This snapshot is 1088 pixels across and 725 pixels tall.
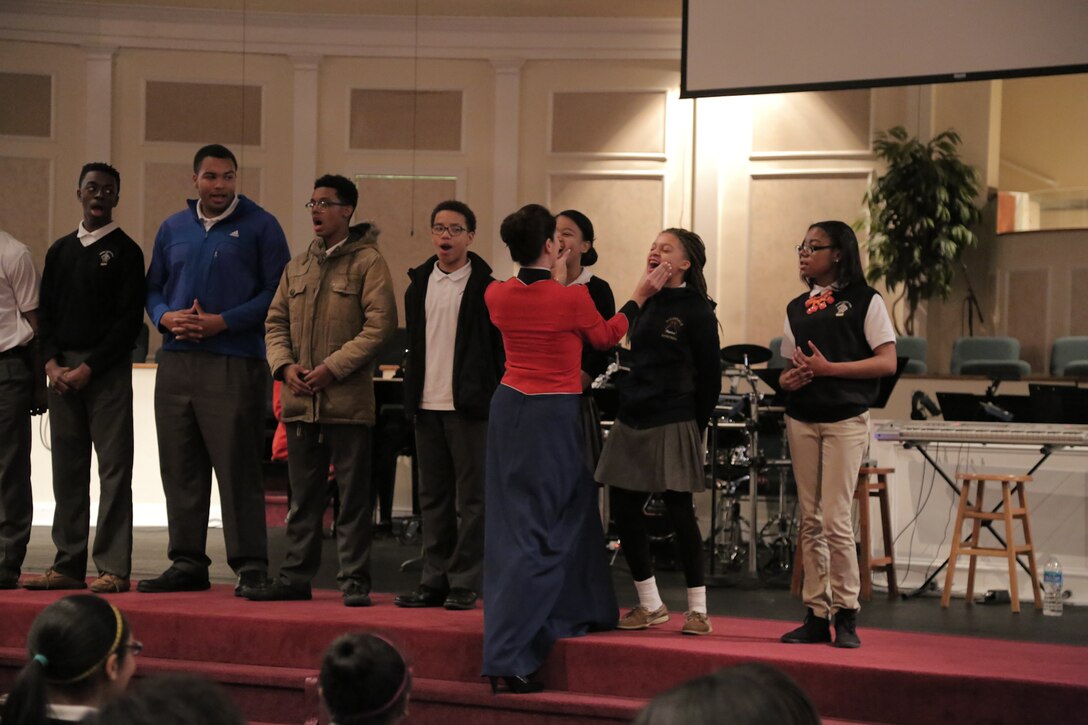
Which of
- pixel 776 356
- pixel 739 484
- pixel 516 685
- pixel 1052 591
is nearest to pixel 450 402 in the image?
pixel 516 685

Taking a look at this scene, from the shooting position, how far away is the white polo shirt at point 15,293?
4.78 metres

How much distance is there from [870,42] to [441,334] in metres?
2.77

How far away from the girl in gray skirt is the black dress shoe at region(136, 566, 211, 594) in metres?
1.66

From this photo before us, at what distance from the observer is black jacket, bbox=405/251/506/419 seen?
4344mm

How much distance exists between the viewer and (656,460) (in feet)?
13.0

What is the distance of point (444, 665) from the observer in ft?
12.9

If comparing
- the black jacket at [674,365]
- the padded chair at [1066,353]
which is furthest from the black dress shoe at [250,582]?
the padded chair at [1066,353]

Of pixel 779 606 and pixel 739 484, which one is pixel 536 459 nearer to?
pixel 779 606

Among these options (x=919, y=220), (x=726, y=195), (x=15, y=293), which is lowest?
(x=15, y=293)

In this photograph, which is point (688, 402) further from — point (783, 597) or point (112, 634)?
point (112, 634)

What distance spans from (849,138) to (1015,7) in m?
5.45

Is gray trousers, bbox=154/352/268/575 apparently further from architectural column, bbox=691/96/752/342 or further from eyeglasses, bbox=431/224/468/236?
architectural column, bbox=691/96/752/342

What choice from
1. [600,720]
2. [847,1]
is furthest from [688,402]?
[847,1]

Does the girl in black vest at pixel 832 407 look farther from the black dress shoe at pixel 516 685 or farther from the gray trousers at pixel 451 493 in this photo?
the gray trousers at pixel 451 493
